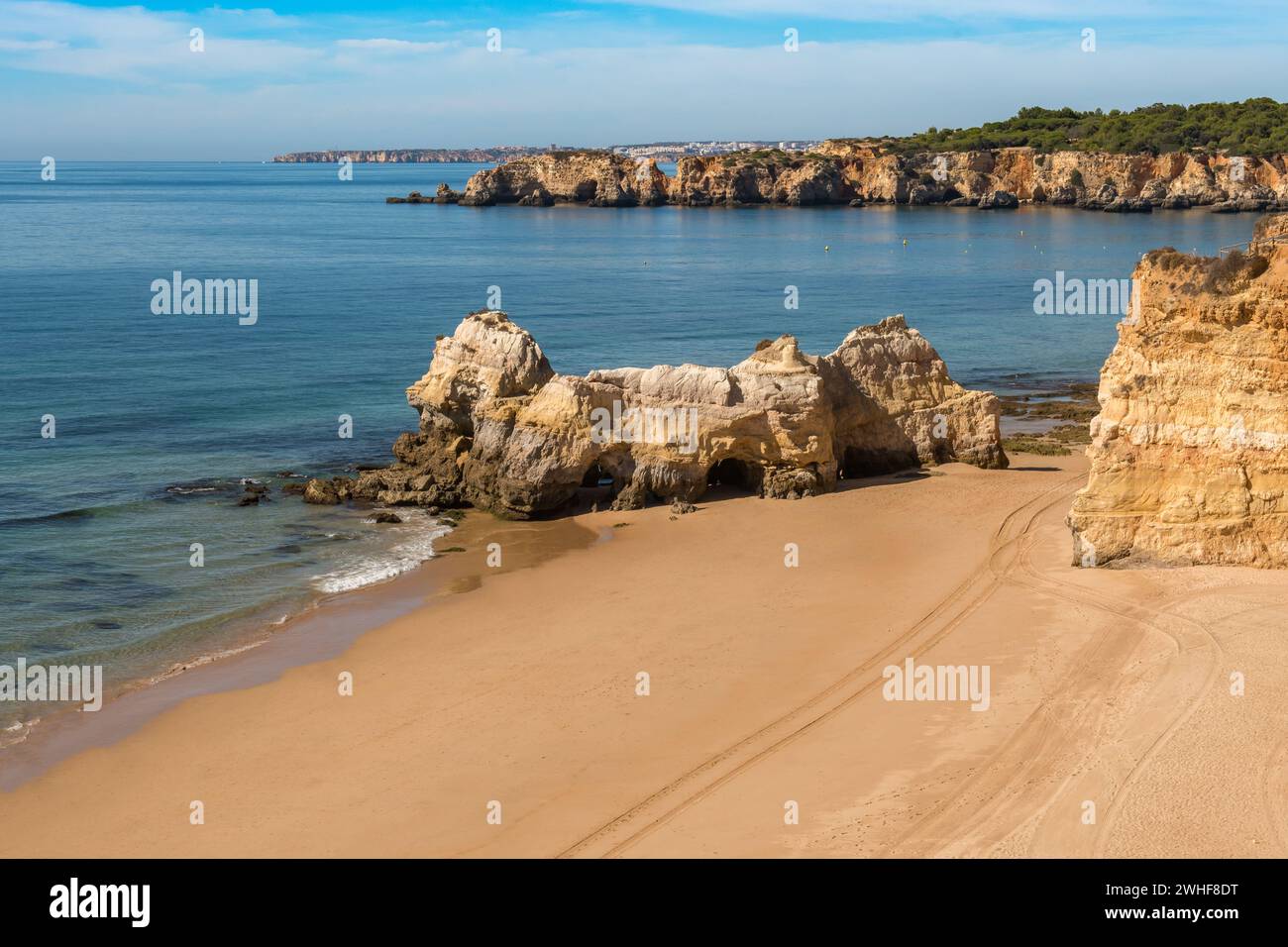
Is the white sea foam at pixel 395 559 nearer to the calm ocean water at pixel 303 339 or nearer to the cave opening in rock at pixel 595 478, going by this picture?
the calm ocean water at pixel 303 339

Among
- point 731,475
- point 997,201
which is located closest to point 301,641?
point 731,475

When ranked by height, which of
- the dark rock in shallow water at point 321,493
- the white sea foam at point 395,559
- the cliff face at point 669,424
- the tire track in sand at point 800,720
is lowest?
the tire track in sand at point 800,720

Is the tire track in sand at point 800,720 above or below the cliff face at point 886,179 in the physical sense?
below

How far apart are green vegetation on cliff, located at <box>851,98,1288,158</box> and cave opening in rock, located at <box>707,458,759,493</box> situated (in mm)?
117689

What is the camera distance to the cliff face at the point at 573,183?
520 ft

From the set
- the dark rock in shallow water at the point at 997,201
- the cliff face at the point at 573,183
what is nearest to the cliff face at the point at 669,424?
the dark rock in shallow water at the point at 997,201

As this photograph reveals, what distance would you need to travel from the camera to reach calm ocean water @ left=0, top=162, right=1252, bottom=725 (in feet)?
81.8

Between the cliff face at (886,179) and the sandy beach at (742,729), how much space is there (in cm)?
11928

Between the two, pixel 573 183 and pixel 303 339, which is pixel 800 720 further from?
pixel 573 183

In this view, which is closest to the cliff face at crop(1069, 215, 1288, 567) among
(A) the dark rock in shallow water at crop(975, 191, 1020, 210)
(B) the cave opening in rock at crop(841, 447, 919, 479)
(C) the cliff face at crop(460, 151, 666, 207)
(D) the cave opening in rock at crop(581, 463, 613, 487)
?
(B) the cave opening in rock at crop(841, 447, 919, 479)

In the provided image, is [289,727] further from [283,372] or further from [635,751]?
[283,372]

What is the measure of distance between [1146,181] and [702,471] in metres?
121

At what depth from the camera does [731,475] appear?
98.1ft

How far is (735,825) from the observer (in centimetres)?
1391
